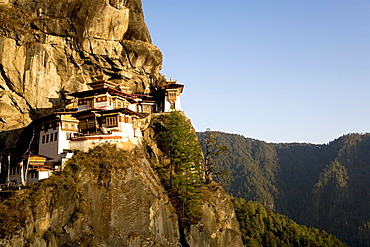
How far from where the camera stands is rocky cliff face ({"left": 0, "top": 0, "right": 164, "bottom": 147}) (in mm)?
58375

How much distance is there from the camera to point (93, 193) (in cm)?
4181

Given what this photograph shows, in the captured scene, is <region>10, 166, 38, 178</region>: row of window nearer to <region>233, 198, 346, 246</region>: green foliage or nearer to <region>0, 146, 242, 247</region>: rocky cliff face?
<region>0, 146, 242, 247</region>: rocky cliff face

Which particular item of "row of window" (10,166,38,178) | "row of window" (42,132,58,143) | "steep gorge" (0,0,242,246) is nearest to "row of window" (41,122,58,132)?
"row of window" (42,132,58,143)

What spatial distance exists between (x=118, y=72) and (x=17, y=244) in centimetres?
4325

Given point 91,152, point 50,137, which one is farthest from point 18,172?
point 91,152

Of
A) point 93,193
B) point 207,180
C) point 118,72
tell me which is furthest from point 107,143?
point 118,72

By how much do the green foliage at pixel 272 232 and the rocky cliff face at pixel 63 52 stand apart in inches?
2540

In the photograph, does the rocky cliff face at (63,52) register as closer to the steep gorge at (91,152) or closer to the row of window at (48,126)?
the steep gorge at (91,152)

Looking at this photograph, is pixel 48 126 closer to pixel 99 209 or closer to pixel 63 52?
pixel 99 209

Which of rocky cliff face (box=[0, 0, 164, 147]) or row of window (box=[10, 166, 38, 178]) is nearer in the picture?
row of window (box=[10, 166, 38, 178])

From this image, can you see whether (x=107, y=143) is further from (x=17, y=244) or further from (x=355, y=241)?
(x=355, y=241)

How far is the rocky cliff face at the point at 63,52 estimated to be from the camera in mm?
58375

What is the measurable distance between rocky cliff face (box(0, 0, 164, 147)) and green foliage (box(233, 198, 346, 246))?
212ft

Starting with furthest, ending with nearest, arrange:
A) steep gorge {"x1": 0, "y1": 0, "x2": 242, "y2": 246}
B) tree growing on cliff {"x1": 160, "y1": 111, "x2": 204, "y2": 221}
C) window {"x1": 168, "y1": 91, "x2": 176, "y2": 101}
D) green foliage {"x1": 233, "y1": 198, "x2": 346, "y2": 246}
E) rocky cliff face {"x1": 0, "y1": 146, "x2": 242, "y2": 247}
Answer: green foliage {"x1": 233, "y1": 198, "x2": 346, "y2": 246} < window {"x1": 168, "y1": 91, "x2": 176, "y2": 101} < tree growing on cliff {"x1": 160, "y1": 111, "x2": 204, "y2": 221} < steep gorge {"x1": 0, "y1": 0, "x2": 242, "y2": 246} < rocky cliff face {"x1": 0, "y1": 146, "x2": 242, "y2": 247}
